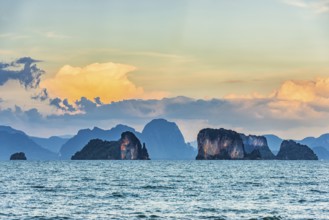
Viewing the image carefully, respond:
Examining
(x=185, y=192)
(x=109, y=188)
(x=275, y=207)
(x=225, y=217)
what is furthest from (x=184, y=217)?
(x=109, y=188)

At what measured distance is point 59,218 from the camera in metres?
69.5

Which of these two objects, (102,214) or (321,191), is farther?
(321,191)

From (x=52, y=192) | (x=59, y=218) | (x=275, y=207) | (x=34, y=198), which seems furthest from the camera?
(x=52, y=192)

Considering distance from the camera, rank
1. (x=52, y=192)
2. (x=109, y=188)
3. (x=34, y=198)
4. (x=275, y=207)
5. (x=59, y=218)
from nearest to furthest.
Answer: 1. (x=59, y=218)
2. (x=275, y=207)
3. (x=34, y=198)
4. (x=52, y=192)
5. (x=109, y=188)

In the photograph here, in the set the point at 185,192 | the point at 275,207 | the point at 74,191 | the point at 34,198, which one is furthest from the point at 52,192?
the point at 275,207

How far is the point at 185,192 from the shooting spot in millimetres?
103562

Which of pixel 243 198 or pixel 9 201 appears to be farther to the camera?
pixel 243 198

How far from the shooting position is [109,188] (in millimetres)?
114000

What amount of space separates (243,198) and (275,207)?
12.0 meters

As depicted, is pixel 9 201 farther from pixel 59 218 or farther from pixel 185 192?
pixel 185 192

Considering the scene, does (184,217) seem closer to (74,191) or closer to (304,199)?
(304,199)

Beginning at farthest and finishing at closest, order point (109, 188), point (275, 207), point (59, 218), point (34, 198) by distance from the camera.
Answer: point (109, 188) → point (34, 198) → point (275, 207) → point (59, 218)

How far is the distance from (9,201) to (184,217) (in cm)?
2753

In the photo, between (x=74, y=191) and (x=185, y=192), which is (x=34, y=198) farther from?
(x=185, y=192)
